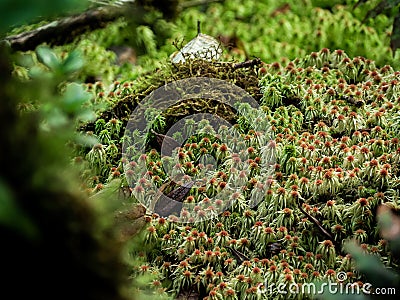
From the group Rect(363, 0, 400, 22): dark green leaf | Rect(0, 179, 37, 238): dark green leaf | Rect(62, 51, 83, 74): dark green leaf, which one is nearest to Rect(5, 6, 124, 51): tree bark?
Rect(363, 0, 400, 22): dark green leaf

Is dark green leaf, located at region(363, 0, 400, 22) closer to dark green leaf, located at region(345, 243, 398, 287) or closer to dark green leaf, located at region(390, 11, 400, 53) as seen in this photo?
dark green leaf, located at region(390, 11, 400, 53)

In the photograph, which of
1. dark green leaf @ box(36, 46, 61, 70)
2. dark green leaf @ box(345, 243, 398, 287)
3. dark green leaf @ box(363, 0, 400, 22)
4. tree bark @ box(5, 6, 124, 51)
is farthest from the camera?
tree bark @ box(5, 6, 124, 51)

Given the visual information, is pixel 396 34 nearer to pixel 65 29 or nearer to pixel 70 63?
pixel 65 29

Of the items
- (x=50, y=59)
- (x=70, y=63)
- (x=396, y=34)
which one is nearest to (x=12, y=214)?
(x=70, y=63)

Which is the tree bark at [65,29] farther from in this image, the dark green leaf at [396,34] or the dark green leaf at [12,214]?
the dark green leaf at [12,214]

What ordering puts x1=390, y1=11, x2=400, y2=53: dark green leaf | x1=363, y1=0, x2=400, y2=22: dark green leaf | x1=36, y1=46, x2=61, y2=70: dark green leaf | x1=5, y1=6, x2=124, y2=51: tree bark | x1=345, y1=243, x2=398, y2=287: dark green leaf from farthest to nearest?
x1=5, y1=6, x2=124, y2=51: tree bark < x1=390, y1=11, x2=400, y2=53: dark green leaf < x1=363, y1=0, x2=400, y2=22: dark green leaf < x1=36, y1=46, x2=61, y2=70: dark green leaf < x1=345, y1=243, x2=398, y2=287: dark green leaf

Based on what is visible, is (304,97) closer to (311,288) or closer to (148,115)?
(148,115)

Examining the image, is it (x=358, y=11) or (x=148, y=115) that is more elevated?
(x=148, y=115)

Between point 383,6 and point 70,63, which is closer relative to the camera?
point 70,63

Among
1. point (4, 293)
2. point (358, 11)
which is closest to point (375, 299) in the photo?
point (4, 293)

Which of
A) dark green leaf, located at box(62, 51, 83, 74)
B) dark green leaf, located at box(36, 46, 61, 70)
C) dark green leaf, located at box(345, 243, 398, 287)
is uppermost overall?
dark green leaf, located at box(62, 51, 83, 74)

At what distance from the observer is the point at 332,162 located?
5.96 feet

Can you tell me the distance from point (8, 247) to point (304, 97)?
5.37 ft

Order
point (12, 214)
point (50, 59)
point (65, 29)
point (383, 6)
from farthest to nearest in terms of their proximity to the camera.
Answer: point (65, 29) < point (383, 6) < point (50, 59) < point (12, 214)
